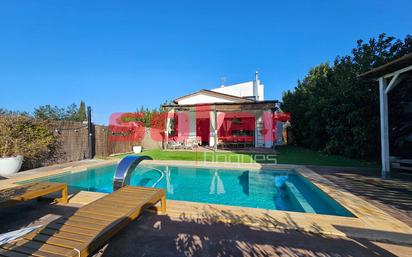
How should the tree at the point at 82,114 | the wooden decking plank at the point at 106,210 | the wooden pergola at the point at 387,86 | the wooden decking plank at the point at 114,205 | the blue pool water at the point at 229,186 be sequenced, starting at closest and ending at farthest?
the wooden decking plank at the point at 106,210 < the wooden decking plank at the point at 114,205 < the blue pool water at the point at 229,186 < the wooden pergola at the point at 387,86 < the tree at the point at 82,114

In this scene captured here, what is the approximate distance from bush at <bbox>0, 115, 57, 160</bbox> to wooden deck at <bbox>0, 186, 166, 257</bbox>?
725 cm

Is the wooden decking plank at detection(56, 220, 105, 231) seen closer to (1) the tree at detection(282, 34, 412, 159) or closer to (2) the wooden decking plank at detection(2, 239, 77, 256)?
(2) the wooden decking plank at detection(2, 239, 77, 256)

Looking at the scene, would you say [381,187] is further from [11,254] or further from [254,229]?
[11,254]

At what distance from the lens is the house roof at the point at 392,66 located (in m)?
5.24

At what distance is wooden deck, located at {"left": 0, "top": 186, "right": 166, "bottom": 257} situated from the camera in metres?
2.06

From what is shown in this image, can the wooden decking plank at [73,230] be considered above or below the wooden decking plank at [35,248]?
above

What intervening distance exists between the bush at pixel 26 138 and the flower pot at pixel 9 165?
35 cm

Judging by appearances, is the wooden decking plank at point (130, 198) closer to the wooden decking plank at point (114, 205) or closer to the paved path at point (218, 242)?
the wooden decking plank at point (114, 205)

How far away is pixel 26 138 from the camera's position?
8.48 metres

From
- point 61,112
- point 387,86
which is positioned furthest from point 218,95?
point 61,112

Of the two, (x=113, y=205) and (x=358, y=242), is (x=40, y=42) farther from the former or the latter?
(x=358, y=242)

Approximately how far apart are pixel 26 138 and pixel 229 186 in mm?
8730

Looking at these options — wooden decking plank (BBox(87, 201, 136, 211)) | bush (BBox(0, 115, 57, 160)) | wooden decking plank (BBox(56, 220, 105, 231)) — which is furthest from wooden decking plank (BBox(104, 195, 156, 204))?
bush (BBox(0, 115, 57, 160))

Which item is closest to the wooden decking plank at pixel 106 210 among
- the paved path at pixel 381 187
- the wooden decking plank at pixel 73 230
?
the wooden decking plank at pixel 73 230
